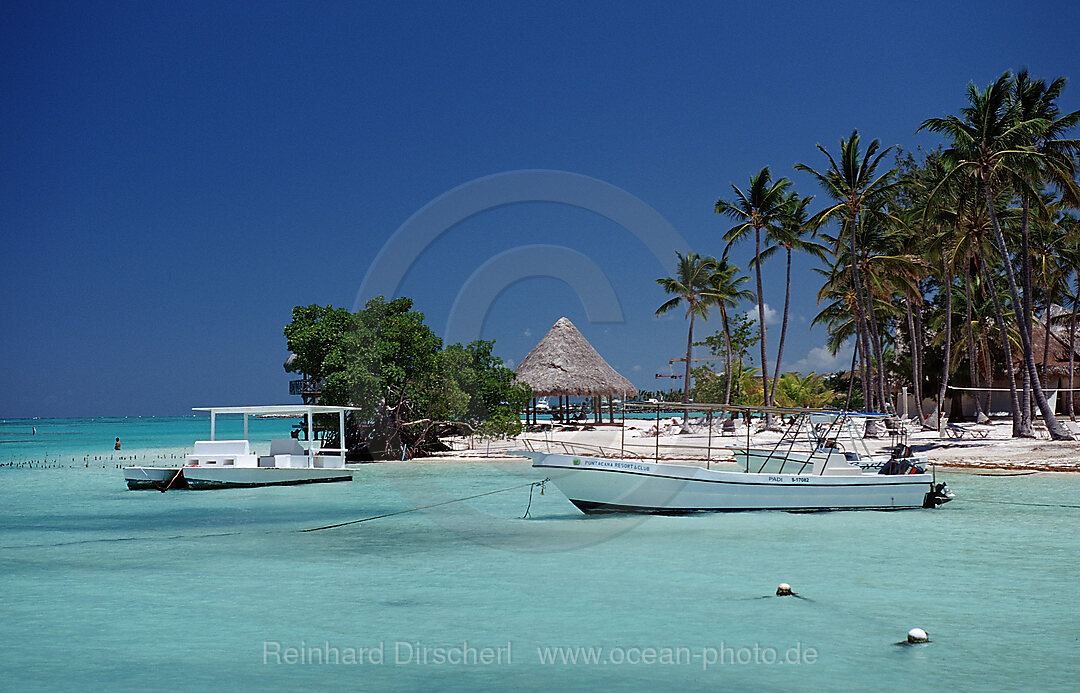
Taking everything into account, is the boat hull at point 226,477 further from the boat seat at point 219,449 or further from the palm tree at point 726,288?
the palm tree at point 726,288

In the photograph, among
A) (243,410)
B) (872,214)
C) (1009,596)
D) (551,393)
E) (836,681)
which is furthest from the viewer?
(551,393)

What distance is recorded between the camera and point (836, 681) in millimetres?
7082

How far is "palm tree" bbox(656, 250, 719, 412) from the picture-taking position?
45219mm

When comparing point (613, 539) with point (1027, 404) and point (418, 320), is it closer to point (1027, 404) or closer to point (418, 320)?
point (418, 320)

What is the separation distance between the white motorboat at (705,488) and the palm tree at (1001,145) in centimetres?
1321

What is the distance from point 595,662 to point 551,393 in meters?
36.3

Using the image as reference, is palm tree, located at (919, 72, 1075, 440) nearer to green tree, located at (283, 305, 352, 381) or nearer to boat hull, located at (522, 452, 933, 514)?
boat hull, located at (522, 452, 933, 514)

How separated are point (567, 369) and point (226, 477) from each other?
25607 mm

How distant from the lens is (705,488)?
53.1ft

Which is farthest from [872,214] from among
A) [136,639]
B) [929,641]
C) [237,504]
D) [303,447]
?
[136,639]

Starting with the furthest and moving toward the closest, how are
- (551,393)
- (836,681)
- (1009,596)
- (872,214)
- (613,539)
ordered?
(551,393), (872,214), (613,539), (1009,596), (836,681)

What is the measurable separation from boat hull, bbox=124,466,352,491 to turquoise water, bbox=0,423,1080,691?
150 inches

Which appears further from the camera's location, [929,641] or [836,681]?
[929,641]

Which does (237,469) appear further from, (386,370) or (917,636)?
(917,636)
